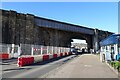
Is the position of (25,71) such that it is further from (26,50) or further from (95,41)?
(95,41)

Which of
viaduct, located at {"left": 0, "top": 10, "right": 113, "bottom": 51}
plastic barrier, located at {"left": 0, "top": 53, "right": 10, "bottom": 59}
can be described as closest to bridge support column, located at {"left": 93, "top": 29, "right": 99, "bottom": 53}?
viaduct, located at {"left": 0, "top": 10, "right": 113, "bottom": 51}

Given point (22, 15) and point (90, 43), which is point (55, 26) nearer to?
point (22, 15)

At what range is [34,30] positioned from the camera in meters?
70.6

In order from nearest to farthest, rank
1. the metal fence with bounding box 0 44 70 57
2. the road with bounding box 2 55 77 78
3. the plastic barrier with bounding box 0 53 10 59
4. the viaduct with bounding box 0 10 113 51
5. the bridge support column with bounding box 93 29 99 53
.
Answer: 1. the road with bounding box 2 55 77 78
2. the metal fence with bounding box 0 44 70 57
3. the plastic barrier with bounding box 0 53 10 59
4. the viaduct with bounding box 0 10 113 51
5. the bridge support column with bounding box 93 29 99 53

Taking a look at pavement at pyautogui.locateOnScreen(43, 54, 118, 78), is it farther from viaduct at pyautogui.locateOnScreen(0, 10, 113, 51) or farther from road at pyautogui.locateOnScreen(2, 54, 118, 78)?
viaduct at pyautogui.locateOnScreen(0, 10, 113, 51)

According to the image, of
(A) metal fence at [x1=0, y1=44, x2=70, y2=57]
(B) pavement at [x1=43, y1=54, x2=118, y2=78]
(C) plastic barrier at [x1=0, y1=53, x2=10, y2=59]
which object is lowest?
(B) pavement at [x1=43, y1=54, x2=118, y2=78]

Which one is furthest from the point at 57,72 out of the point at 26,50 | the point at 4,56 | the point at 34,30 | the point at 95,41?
the point at 95,41

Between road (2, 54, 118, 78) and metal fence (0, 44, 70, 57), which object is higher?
metal fence (0, 44, 70, 57)

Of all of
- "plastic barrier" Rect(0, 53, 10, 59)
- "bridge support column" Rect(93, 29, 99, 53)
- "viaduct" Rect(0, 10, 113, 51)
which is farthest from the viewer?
"bridge support column" Rect(93, 29, 99, 53)

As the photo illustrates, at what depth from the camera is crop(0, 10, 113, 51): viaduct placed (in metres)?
63.3

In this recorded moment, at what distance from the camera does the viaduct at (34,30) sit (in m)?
63.3

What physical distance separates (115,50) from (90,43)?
242 feet

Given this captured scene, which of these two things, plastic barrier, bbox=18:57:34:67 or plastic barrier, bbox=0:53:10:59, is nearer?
plastic barrier, bbox=18:57:34:67

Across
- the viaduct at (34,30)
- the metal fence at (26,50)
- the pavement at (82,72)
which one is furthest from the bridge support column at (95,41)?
the pavement at (82,72)
